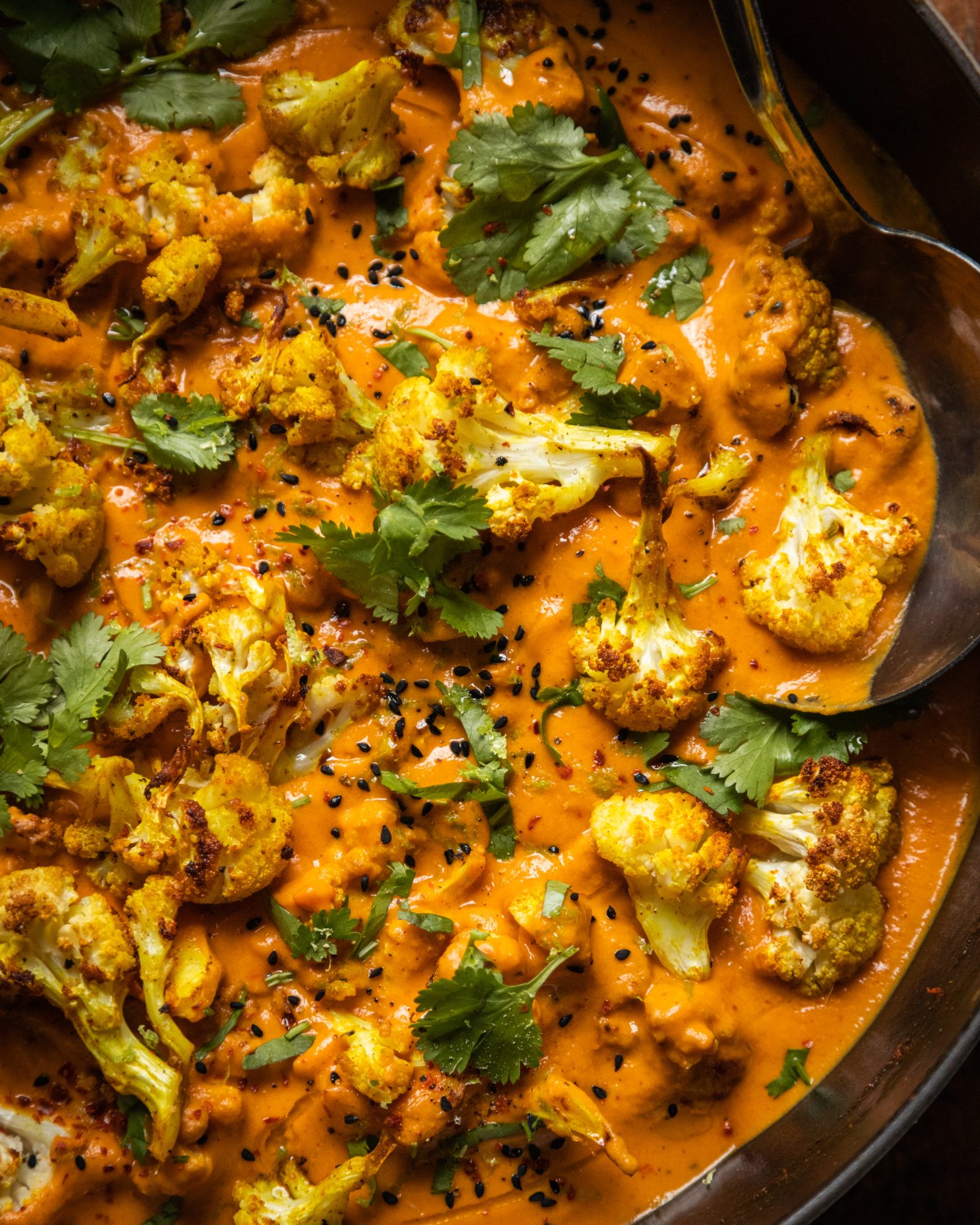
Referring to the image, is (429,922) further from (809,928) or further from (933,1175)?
(933,1175)

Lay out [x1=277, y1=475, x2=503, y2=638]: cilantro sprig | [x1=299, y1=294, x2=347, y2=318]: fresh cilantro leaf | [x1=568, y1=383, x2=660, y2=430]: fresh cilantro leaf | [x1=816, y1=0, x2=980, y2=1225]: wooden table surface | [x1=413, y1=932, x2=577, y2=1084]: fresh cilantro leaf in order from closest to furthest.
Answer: [x1=413, y1=932, x2=577, y2=1084]: fresh cilantro leaf
[x1=277, y1=475, x2=503, y2=638]: cilantro sprig
[x1=568, y1=383, x2=660, y2=430]: fresh cilantro leaf
[x1=299, y1=294, x2=347, y2=318]: fresh cilantro leaf
[x1=816, y1=0, x2=980, y2=1225]: wooden table surface

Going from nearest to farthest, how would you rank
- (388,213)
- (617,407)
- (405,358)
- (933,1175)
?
(617,407), (405,358), (388,213), (933,1175)

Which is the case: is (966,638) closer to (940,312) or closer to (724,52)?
(940,312)

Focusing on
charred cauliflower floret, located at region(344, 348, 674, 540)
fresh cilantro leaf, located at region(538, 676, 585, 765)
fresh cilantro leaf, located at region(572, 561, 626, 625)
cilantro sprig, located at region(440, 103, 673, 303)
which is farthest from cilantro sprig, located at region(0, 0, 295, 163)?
fresh cilantro leaf, located at region(538, 676, 585, 765)

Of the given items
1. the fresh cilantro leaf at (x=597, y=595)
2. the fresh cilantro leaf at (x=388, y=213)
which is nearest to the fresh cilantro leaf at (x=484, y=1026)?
the fresh cilantro leaf at (x=597, y=595)

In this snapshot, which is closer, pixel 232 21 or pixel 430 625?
pixel 430 625

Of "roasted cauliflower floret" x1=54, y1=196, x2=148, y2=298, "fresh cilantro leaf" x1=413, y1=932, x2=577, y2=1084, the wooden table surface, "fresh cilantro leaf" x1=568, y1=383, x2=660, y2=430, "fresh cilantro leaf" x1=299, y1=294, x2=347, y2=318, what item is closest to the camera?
"fresh cilantro leaf" x1=413, y1=932, x2=577, y2=1084

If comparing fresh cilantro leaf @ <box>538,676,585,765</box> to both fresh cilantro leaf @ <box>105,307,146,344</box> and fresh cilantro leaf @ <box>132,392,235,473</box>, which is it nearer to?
fresh cilantro leaf @ <box>132,392,235,473</box>

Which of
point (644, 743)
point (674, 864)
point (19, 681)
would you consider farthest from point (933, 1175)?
point (19, 681)
